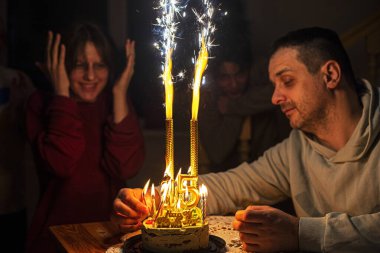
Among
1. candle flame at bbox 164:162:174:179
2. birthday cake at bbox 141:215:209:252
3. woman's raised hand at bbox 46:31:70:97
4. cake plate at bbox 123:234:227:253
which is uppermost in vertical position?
woman's raised hand at bbox 46:31:70:97

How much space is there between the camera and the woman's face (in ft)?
7.19

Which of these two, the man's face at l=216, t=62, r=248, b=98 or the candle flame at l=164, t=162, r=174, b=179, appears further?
the man's face at l=216, t=62, r=248, b=98

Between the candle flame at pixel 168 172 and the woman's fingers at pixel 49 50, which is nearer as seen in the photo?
the candle flame at pixel 168 172

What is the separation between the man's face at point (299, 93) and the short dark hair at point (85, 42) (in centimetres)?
82

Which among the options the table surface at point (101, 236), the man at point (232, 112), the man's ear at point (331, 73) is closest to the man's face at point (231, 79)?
the man at point (232, 112)

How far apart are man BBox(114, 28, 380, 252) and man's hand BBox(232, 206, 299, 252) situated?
0.78ft

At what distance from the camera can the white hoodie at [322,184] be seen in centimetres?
136

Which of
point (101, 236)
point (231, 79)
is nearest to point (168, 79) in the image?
point (101, 236)

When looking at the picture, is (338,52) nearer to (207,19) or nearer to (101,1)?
(207,19)

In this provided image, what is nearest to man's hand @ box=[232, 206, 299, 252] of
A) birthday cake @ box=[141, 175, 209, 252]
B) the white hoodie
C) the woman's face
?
the white hoodie

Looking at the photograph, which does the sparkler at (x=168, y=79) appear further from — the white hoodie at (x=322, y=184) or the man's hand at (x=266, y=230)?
the white hoodie at (x=322, y=184)

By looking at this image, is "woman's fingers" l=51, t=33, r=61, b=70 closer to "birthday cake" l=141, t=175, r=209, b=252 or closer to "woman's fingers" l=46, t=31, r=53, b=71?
"woman's fingers" l=46, t=31, r=53, b=71

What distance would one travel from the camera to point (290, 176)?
187cm

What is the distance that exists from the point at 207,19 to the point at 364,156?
28.7 inches
